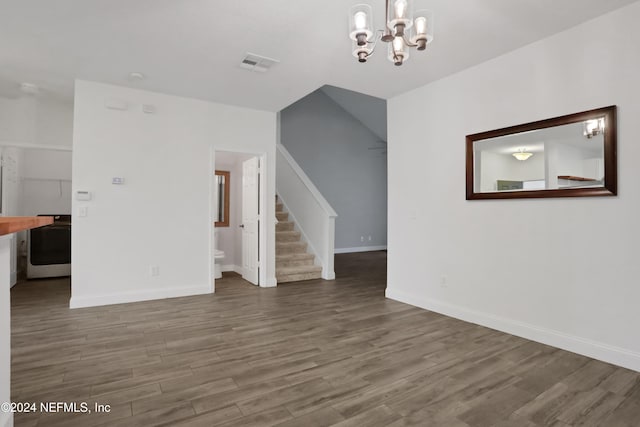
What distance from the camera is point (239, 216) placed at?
645cm

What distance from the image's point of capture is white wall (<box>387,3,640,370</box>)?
8.54 ft

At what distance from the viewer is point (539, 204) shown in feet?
10.2

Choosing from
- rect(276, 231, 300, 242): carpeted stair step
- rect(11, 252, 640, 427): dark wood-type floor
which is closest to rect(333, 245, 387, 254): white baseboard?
rect(276, 231, 300, 242): carpeted stair step

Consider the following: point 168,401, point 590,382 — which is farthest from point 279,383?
point 590,382

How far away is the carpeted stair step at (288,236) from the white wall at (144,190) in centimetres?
177

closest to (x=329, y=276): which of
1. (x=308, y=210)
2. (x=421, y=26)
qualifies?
(x=308, y=210)

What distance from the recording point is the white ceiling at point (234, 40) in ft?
8.57

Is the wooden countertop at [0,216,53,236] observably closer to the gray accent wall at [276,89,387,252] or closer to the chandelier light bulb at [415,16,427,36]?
the chandelier light bulb at [415,16,427,36]

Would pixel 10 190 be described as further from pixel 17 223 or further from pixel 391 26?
pixel 391 26

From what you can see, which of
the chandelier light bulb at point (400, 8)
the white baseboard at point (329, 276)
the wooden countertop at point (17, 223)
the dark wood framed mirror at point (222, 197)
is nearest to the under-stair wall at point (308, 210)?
the white baseboard at point (329, 276)

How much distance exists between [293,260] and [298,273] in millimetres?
350

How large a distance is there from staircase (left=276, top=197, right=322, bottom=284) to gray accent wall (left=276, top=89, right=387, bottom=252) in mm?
2562

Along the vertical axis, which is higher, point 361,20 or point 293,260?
point 361,20

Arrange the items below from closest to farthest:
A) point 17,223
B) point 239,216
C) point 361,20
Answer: point 17,223, point 361,20, point 239,216
